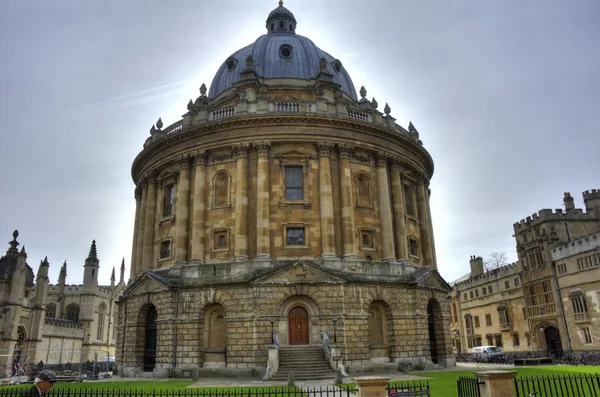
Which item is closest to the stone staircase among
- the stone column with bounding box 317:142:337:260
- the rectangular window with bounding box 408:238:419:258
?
the stone column with bounding box 317:142:337:260

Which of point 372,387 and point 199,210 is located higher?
point 199,210

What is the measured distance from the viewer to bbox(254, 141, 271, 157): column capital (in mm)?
32594

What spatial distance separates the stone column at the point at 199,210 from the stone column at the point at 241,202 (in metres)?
2.58

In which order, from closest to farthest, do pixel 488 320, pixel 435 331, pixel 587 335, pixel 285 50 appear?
1. pixel 435 331
2. pixel 285 50
3. pixel 587 335
4. pixel 488 320

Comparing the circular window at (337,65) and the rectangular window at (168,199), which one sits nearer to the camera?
the rectangular window at (168,199)

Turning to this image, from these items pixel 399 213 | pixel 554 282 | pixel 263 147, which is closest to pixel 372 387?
pixel 263 147

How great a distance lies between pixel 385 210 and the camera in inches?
1335

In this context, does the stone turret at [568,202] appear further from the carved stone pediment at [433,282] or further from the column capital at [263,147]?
the column capital at [263,147]

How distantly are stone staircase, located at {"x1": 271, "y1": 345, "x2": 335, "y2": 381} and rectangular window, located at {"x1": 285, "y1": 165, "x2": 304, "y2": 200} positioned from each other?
33.2 feet

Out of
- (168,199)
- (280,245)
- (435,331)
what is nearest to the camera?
(280,245)

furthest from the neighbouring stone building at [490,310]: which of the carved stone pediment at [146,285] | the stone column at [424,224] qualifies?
the carved stone pediment at [146,285]

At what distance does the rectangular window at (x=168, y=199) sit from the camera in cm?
3631

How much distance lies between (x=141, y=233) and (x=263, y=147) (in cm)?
1335

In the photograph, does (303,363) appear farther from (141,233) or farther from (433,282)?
(141,233)
